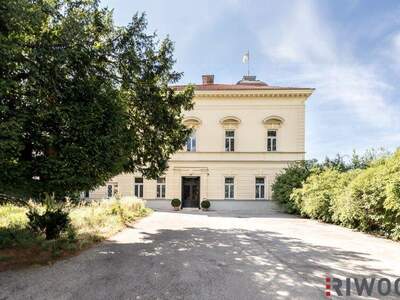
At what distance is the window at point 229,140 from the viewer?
3098 cm

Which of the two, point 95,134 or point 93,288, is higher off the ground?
point 95,134

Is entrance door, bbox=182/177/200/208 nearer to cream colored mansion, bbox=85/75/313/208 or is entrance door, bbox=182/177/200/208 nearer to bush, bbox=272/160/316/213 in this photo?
cream colored mansion, bbox=85/75/313/208

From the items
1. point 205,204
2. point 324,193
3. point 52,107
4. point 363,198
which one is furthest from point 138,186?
point 52,107

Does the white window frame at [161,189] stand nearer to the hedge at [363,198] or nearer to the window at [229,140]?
A: the window at [229,140]

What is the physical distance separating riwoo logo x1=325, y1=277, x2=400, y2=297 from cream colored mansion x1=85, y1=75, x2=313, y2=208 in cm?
2382

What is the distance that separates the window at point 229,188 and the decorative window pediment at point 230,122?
15.1ft

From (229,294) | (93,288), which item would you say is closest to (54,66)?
(93,288)

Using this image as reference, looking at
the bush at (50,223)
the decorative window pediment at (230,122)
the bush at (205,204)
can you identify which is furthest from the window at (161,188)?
the bush at (50,223)

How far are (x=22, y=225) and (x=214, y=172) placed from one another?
67.4 ft

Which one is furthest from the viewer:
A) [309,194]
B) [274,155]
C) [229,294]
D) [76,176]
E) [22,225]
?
[274,155]

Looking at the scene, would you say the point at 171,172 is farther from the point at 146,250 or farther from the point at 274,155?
the point at 146,250

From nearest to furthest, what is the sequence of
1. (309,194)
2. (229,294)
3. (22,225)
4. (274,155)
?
(229,294) < (22,225) < (309,194) < (274,155)

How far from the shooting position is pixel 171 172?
30.7 meters

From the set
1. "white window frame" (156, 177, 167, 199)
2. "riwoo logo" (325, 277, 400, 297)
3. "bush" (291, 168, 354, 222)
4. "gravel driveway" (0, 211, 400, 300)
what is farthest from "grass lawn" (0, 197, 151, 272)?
"white window frame" (156, 177, 167, 199)
